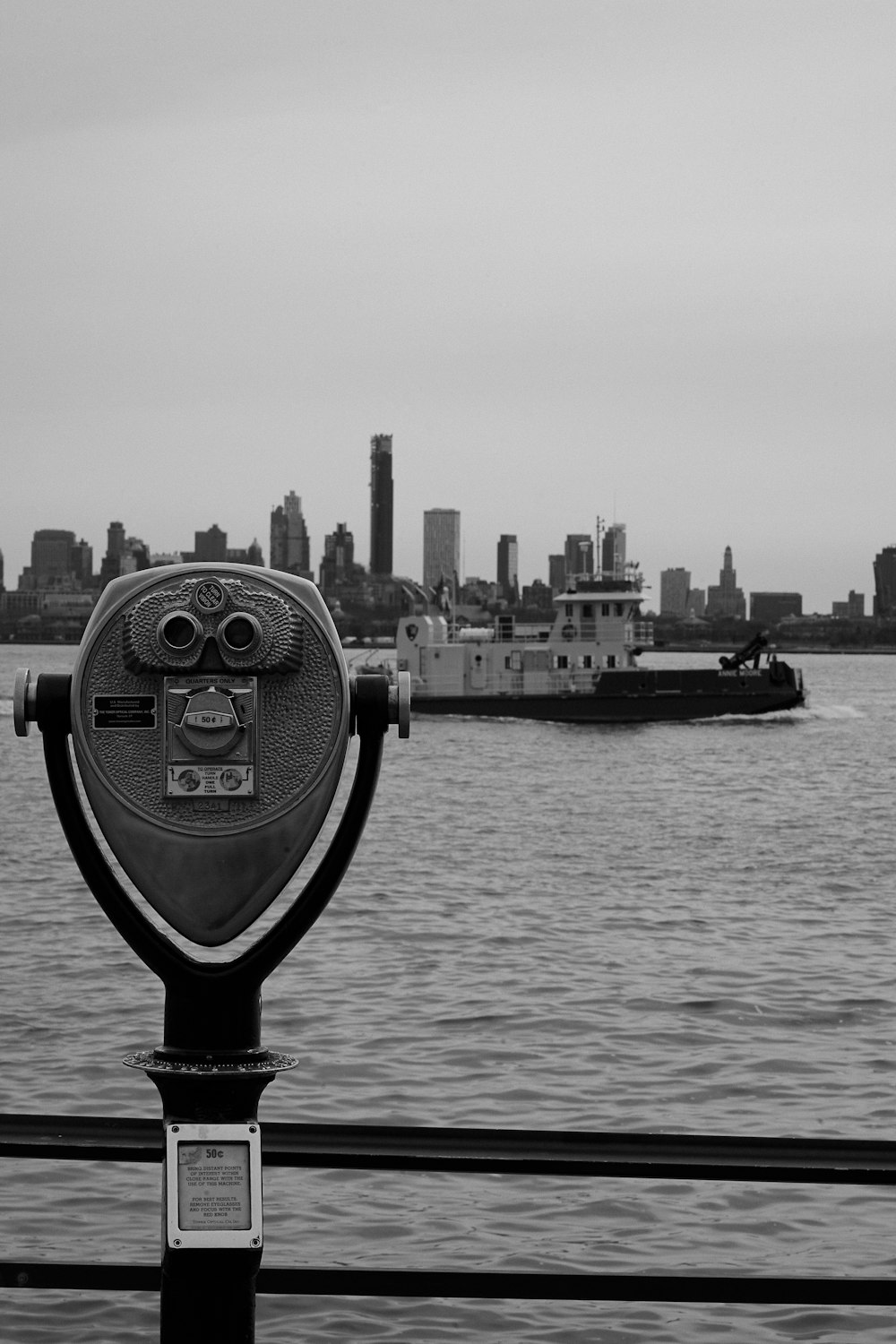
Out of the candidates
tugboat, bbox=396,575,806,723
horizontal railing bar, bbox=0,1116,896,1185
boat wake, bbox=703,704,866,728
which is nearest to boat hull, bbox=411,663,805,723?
tugboat, bbox=396,575,806,723

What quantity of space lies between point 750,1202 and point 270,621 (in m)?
5.11

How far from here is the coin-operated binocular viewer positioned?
262cm

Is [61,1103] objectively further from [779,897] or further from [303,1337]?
[779,897]

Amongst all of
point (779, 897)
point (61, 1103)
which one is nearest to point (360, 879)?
point (779, 897)

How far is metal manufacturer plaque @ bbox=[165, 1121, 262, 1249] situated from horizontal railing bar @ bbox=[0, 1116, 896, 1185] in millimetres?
165

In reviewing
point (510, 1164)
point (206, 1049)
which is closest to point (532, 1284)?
point (510, 1164)

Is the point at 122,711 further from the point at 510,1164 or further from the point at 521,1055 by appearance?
the point at 521,1055

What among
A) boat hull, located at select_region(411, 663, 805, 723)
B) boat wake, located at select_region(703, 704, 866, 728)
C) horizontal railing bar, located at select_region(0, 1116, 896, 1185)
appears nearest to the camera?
horizontal railing bar, located at select_region(0, 1116, 896, 1185)

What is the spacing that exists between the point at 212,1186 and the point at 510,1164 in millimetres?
503

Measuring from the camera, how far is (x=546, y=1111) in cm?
859

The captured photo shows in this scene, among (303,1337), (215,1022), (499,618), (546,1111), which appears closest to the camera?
(215,1022)

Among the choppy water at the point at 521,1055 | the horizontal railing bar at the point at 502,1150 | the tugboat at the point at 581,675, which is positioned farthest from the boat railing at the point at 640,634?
the horizontal railing bar at the point at 502,1150

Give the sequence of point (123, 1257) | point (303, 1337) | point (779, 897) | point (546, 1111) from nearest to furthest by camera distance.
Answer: point (303, 1337), point (123, 1257), point (546, 1111), point (779, 897)

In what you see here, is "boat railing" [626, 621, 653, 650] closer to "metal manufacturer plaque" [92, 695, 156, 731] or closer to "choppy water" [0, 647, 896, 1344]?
"choppy water" [0, 647, 896, 1344]
